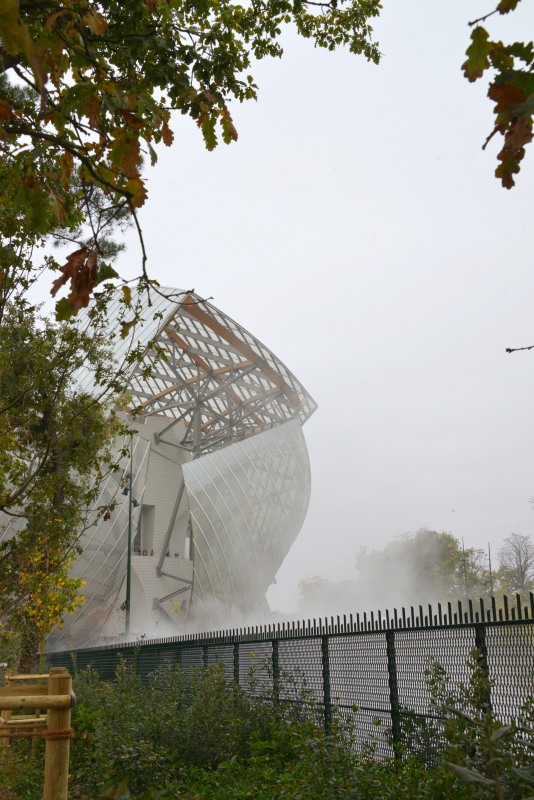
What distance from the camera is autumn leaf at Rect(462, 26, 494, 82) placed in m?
1.99

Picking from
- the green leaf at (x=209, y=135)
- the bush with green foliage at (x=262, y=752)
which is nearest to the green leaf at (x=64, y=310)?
the green leaf at (x=209, y=135)

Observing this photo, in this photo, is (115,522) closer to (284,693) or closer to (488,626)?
(284,693)

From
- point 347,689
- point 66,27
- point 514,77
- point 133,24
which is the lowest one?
point 347,689

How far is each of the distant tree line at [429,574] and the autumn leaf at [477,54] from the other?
61872 mm

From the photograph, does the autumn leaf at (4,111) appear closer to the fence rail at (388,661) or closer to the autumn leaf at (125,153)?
the autumn leaf at (125,153)

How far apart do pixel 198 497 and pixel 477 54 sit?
36.1m

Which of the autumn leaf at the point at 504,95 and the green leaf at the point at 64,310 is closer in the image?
the autumn leaf at the point at 504,95

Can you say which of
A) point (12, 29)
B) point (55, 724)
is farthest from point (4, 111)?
point (55, 724)

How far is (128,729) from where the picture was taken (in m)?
9.12

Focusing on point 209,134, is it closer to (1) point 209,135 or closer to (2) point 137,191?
(1) point 209,135

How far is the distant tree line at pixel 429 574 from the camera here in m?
69.6

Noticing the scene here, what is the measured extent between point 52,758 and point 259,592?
39534 mm

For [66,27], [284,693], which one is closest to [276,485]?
[284,693]

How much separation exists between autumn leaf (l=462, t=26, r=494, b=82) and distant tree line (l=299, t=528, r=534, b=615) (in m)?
61.9
